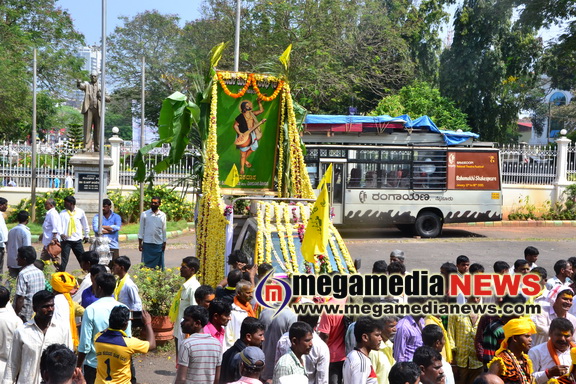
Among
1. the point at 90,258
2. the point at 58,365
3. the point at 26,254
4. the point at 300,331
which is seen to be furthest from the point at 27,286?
the point at 300,331

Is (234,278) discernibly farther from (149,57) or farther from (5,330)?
(149,57)

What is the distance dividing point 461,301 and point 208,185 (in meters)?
4.52

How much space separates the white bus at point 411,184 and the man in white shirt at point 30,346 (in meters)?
14.1

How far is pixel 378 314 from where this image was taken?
662 centimetres

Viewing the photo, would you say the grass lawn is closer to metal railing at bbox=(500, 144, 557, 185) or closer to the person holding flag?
metal railing at bbox=(500, 144, 557, 185)

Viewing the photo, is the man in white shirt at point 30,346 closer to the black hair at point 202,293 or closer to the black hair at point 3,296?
the black hair at point 3,296

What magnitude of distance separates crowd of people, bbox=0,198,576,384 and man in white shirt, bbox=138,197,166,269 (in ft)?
14.1

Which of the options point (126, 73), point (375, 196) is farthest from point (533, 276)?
point (126, 73)

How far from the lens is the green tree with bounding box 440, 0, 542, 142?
30.7 meters

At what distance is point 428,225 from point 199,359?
15339mm

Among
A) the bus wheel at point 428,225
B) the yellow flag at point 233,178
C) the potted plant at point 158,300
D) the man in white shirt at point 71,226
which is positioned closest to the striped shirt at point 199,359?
the potted plant at point 158,300

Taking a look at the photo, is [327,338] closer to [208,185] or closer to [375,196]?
[208,185]

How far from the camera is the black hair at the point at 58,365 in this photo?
4453mm

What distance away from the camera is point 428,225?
19.9 m
